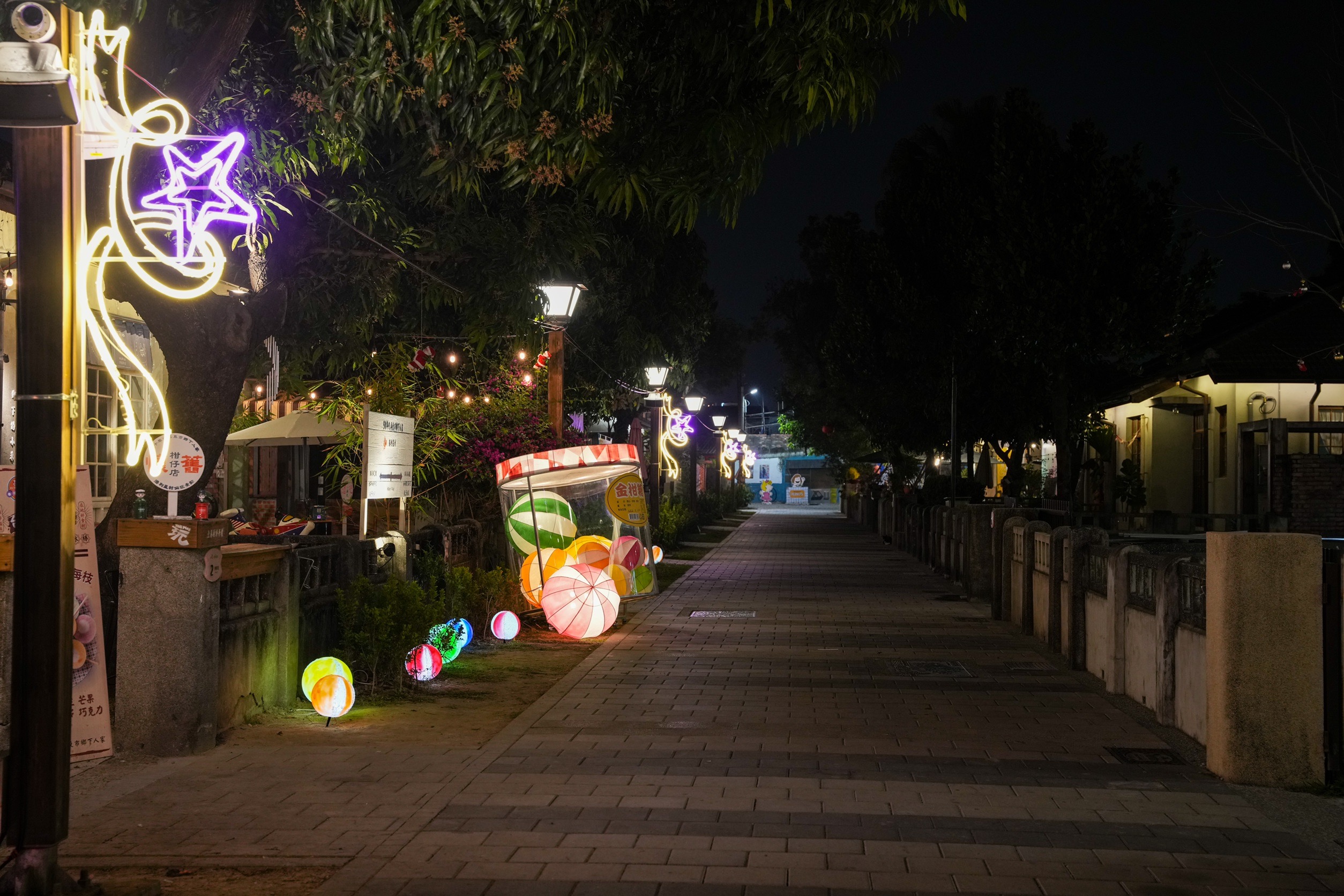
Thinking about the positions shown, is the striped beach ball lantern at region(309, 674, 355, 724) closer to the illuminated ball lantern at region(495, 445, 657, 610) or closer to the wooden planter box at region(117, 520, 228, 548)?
the wooden planter box at region(117, 520, 228, 548)

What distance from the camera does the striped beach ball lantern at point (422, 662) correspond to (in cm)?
983

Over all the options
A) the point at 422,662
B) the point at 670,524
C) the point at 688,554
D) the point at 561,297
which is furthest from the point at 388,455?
the point at 670,524

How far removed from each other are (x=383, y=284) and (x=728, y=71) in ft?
18.1

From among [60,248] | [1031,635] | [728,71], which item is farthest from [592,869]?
[1031,635]

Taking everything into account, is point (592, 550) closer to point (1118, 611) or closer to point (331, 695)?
point (331, 695)

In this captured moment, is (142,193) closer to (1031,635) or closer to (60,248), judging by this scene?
(60,248)

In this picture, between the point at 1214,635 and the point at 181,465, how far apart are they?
6242 millimetres

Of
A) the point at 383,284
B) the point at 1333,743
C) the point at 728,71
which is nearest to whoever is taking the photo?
the point at 1333,743

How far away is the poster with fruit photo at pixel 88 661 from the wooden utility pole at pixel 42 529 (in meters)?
0.95

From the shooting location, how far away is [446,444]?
16.1 m

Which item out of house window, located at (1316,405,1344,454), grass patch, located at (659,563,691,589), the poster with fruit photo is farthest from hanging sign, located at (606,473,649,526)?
house window, located at (1316,405,1344,454)

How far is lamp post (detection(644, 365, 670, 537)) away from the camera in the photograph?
1003 inches

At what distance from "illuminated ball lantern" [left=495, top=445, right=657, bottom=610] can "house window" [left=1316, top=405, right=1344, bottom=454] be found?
16974 mm

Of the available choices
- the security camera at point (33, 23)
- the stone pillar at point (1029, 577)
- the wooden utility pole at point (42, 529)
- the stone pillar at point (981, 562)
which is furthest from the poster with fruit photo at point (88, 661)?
the stone pillar at point (981, 562)
